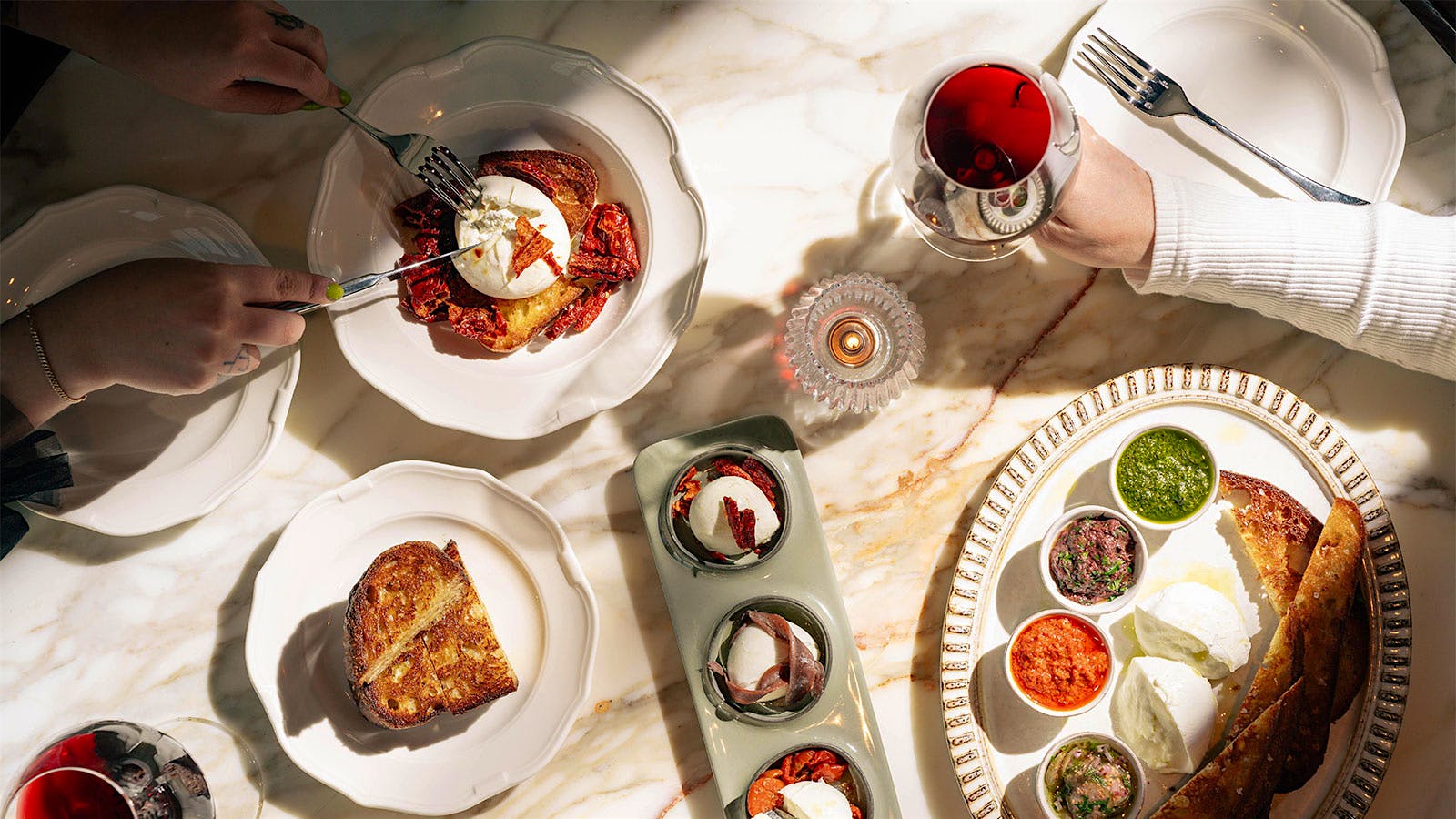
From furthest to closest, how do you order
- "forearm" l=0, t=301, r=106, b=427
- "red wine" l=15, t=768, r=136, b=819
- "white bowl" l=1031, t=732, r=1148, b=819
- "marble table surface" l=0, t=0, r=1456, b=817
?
"marble table surface" l=0, t=0, r=1456, b=817
"white bowl" l=1031, t=732, r=1148, b=819
"forearm" l=0, t=301, r=106, b=427
"red wine" l=15, t=768, r=136, b=819

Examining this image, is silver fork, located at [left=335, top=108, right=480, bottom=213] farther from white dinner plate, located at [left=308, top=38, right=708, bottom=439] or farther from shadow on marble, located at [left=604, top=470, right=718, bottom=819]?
shadow on marble, located at [left=604, top=470, right=718, bottom=819]

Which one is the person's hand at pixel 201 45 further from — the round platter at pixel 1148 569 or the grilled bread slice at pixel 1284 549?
the grilled bread slice at pixel 1284 549

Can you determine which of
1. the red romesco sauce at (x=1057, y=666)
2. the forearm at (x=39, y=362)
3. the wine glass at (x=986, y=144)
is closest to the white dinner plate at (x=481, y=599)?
the forearm at (x=39, y=362)

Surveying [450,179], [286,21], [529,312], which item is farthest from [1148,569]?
[286,21]

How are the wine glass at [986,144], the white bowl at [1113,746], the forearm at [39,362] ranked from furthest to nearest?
1. the white bowl at [1113,746]
2. the forearm at [39,362]
3. the wine glass at [986,144]

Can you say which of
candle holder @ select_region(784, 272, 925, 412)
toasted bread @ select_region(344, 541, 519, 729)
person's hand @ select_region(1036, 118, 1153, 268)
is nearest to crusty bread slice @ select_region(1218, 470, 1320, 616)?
person's hand @ select_region(1036, 118, 1153, 268)

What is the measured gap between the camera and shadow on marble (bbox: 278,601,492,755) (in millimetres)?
1850

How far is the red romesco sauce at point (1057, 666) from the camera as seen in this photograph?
5.96 feet

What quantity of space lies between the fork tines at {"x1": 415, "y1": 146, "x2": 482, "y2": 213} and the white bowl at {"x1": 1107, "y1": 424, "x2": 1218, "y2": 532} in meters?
1.35

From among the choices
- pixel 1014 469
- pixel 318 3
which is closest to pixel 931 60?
pixel 1014 469

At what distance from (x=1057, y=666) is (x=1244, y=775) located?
410 mm

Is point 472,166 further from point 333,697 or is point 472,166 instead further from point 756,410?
point 333,697

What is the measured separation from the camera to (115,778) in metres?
1.63

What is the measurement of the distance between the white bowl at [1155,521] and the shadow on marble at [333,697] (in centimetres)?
133
